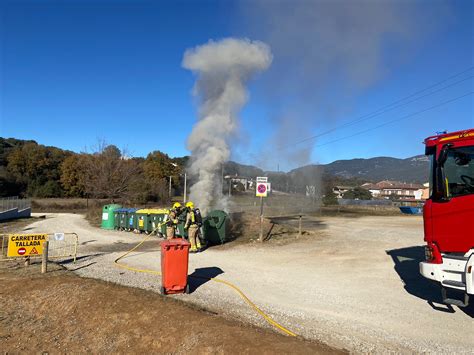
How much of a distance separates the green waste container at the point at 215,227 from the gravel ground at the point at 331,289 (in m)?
1.00

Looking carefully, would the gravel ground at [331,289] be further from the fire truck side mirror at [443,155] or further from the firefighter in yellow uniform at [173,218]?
the fire truck side mirror at [443,155]

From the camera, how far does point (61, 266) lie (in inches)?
436

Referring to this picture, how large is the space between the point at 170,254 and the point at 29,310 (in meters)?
3.12

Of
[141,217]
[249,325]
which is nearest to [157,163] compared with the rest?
[141,217]

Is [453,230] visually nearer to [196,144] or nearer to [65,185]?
[196,144]

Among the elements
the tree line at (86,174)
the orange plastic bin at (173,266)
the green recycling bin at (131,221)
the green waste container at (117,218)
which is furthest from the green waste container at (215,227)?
the tree line at (86,174)

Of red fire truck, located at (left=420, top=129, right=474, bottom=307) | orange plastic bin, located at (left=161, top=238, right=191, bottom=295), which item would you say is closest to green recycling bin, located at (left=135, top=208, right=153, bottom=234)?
orange plastic bin, located at (left=161, top=238, right=191, bottom=295)

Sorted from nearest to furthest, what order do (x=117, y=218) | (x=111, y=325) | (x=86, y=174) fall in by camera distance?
(x=111, y=325)
(x=117, y=218)
(x=86, y=174)

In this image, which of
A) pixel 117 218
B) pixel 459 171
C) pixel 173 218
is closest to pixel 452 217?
pixel 459 171

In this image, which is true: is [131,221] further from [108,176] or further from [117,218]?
[108,176]

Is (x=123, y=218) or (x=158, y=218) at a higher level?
(x=158, y=218)

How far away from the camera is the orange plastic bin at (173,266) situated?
25.2ft

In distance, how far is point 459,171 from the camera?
6.17 m

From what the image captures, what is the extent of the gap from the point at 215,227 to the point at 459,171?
1033cm
